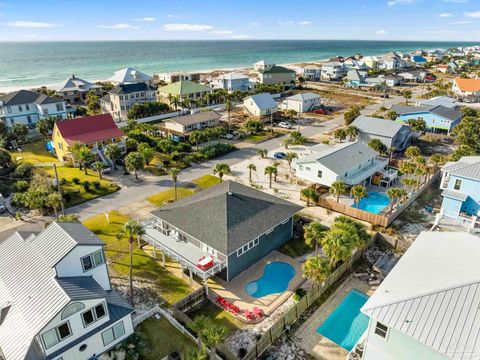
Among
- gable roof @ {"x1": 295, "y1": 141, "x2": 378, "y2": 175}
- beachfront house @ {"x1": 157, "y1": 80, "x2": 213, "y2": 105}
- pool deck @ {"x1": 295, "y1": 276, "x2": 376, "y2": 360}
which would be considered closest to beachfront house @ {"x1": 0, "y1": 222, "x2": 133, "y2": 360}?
pool deck @ {"x1": 295, "y1": 276, "x2": 376, "y2": 360}

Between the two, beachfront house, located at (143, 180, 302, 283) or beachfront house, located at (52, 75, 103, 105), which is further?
beachfront house, located at (52, 75, 103, 105)

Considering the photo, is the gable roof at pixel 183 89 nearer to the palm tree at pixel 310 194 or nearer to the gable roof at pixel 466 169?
the palm tree at pixel 310 194

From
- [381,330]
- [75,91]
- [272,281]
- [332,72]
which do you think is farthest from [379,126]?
[332,72]

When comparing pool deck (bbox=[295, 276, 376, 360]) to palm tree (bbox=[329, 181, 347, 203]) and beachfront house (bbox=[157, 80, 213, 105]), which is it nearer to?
palm tree (bbox=[329, 181, 347, 203])

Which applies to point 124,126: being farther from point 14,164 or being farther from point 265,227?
point 265,227

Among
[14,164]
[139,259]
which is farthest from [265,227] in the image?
[14,164]

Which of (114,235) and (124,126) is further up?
(124,126)

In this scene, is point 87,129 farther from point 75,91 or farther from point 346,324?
point 75,91
